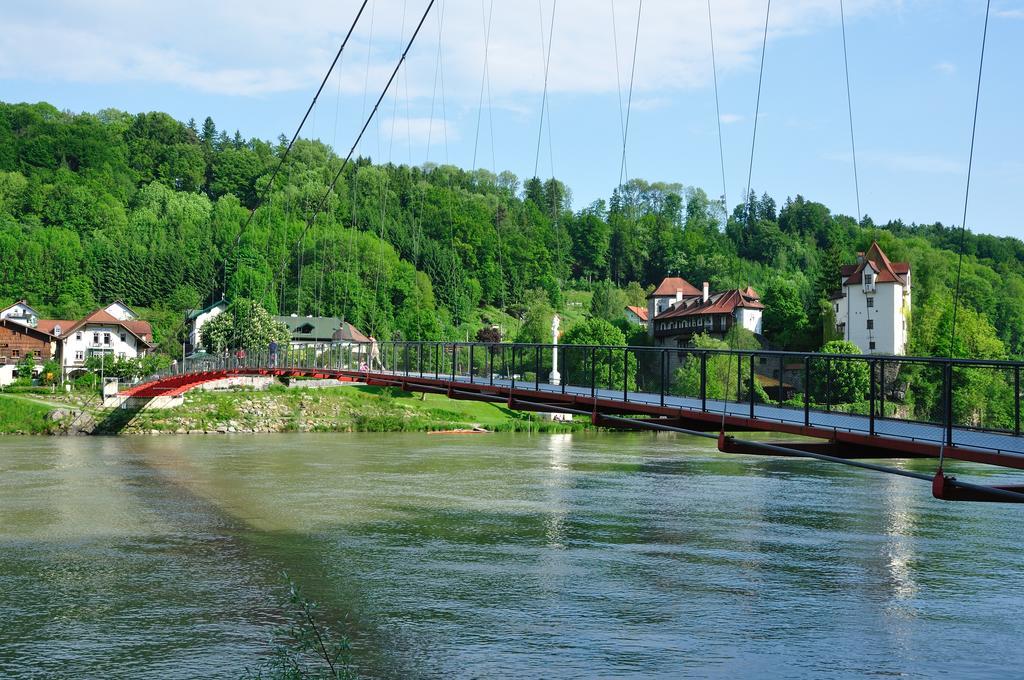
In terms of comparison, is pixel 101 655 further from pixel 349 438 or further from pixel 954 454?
pixel 349 438

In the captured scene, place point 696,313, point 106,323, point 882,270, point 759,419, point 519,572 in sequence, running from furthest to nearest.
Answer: point 696,313, point 106,323, point 882,270, point 519,572, point 759,419

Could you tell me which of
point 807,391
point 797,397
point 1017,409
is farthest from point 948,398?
point 797,397

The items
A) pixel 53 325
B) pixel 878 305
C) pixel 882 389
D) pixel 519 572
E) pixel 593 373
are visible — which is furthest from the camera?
pixel 53 325

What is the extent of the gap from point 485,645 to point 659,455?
24887mm

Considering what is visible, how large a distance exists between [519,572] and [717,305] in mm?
64827

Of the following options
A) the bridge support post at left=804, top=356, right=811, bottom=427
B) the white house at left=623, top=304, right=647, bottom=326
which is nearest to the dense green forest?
the white house at left=623, top=304, right=647, bottom=326

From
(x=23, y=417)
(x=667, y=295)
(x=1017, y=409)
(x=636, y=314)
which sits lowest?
(x=23, y=417)

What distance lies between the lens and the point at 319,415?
54531mm

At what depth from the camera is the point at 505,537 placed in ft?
69.2

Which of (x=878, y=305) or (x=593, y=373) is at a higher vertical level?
(x=878, y=305)

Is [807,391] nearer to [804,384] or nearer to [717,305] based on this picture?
[804,384]

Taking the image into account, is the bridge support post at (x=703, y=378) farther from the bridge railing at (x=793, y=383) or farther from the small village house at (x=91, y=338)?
the small village house at (x=91, y=338)

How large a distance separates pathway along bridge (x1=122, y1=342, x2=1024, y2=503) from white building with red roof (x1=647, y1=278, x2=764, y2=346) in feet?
174

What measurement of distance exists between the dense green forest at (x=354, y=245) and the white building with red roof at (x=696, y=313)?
1.69m
